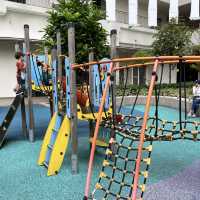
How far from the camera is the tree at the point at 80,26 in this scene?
725cm

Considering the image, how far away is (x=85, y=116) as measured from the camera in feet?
15.6

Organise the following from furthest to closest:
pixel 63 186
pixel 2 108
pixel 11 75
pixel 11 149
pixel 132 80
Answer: pixel 132 80
pixel 11 75
pixel 2 108
pixel 11 149
pixel 63 186

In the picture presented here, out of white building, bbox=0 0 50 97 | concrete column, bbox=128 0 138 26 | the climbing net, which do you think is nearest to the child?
the climbing net

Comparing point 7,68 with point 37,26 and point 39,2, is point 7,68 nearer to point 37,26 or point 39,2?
point 37,26

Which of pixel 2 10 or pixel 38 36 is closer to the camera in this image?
pixel 2 10

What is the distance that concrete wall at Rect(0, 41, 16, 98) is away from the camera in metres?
14.6

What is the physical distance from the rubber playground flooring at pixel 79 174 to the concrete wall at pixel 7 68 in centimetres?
876

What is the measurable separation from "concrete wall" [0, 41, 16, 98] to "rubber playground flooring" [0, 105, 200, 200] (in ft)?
28.7

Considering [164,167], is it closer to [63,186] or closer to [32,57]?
[63,186]

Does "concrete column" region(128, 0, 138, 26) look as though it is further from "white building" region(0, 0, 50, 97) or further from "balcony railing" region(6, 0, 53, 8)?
"white building" region(0, 0, 50, 97)

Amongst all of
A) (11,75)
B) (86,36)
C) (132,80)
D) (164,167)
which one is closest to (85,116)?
(164,167)

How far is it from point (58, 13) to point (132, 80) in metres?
12.7

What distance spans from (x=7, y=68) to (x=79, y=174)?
11.6m

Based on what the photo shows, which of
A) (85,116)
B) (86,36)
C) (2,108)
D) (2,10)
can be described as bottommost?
(2,108)
